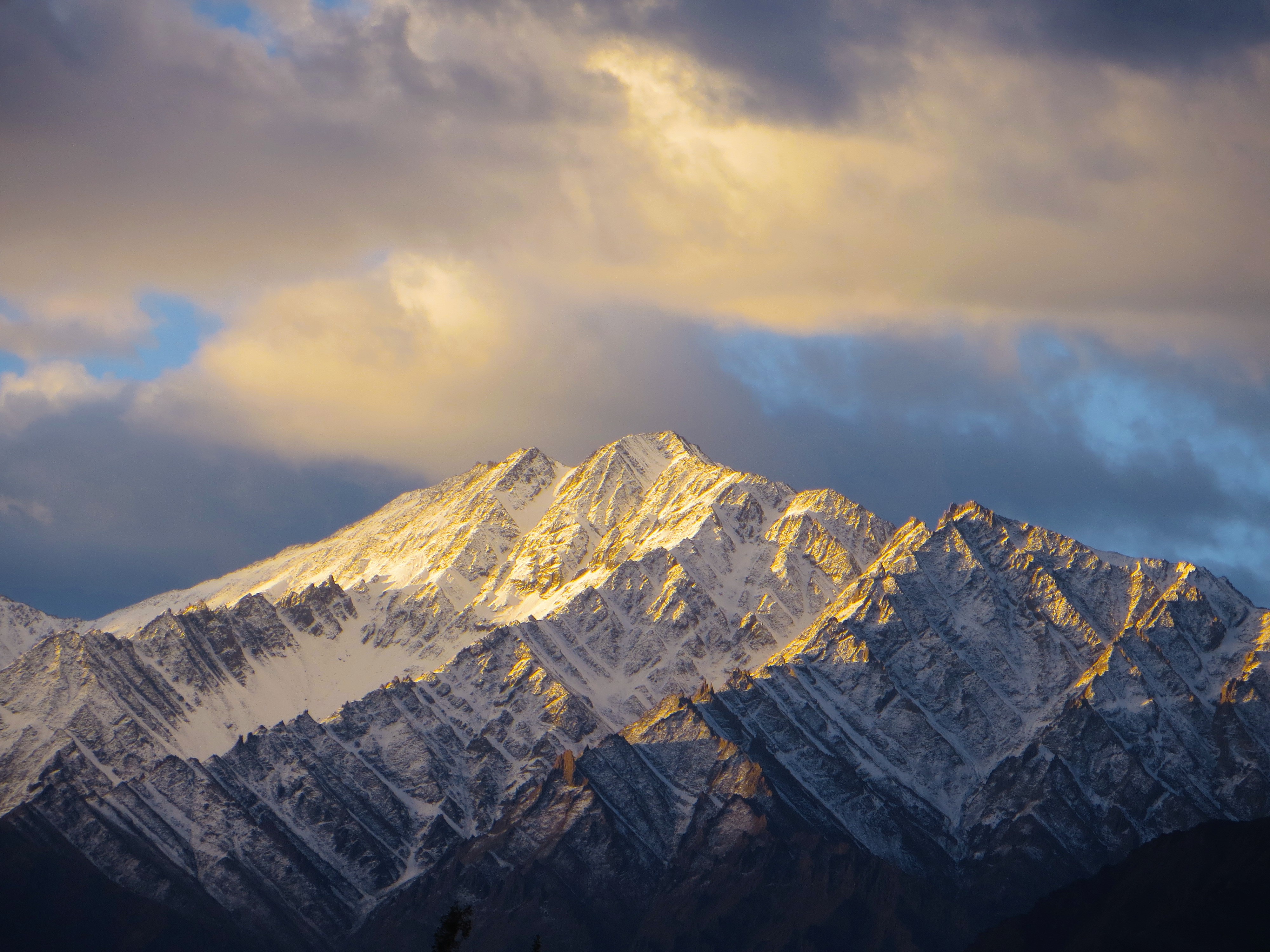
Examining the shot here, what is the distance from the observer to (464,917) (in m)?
148

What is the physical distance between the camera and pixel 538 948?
143875 millimetres

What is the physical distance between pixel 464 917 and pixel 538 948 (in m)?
7.44
